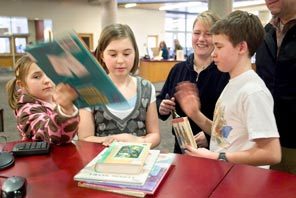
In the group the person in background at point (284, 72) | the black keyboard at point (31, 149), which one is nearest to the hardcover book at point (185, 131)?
the black keyboard at point (31, 149)

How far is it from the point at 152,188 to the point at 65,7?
1406 cm

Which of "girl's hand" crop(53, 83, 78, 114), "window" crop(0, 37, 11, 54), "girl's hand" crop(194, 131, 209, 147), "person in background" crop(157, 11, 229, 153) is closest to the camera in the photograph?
"girl's hand" crop(53, 83, 78, 114)

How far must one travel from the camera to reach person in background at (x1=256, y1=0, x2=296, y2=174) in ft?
5.72

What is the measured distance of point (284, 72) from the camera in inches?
69.6

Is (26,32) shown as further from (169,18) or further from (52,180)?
(52,180)

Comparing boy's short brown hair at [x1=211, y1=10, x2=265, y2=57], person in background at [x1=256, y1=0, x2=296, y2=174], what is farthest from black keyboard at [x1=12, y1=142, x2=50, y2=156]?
person in background at [x1=256, y1=0, x2=296, y2=174]

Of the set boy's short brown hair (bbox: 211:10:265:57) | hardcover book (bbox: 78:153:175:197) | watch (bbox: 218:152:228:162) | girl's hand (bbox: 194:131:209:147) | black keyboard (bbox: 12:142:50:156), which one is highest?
boy's short brown hair (bbox: 211:10:265:57)

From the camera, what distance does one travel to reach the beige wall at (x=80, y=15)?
12891mm

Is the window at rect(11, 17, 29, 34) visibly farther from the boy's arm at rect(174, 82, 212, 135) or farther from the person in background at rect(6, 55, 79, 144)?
the boy's arm at rect(174, 82, 212, 135)

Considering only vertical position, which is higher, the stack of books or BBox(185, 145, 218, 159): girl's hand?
the stack of books

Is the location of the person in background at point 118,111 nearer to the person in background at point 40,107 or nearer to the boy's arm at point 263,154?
the person in background at point 40,107

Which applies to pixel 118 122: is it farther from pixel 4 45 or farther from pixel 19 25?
pixel 4 45

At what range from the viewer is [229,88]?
1.49m

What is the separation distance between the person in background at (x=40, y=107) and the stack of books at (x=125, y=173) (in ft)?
0.88
